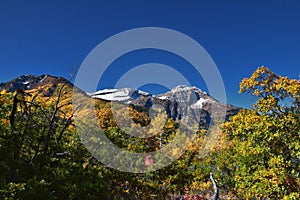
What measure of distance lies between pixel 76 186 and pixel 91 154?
5458 mm

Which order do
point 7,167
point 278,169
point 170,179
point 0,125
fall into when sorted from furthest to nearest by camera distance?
1. point 170,179
2. point 278,169
3. point 0,125
4. point 7,167

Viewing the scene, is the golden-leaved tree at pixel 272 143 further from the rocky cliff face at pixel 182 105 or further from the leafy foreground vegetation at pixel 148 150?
the rocky cliff face at pixel 182 105

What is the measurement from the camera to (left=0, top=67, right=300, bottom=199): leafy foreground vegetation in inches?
252

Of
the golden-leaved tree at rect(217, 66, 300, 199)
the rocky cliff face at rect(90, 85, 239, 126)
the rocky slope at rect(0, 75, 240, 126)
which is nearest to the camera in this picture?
the golden-leaved tree at rect(217, 66, 300, 199)

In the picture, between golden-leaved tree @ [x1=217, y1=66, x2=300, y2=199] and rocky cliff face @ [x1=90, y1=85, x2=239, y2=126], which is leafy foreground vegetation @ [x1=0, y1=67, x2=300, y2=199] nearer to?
golden-leaved tree @ [x1=217, y1=66, x2=300, y2=199]

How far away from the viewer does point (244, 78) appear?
1320 centimetres

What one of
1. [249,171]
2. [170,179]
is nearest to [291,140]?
[249,171]

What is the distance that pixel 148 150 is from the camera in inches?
625

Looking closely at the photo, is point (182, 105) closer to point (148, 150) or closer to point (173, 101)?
point (173, 101)

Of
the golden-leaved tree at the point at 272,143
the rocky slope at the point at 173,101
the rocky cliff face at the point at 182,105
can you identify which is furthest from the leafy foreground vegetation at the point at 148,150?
the rocky slope at the point at 173,101

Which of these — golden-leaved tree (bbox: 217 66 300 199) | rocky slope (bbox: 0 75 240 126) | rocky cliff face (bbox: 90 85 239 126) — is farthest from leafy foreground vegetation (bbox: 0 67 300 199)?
rocky slope (bbox: 0 75 240 126)

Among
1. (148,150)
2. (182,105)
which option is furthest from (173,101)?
(148,150)

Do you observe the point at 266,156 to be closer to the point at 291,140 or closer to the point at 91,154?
the point at 291,140

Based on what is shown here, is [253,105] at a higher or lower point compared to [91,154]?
higher
